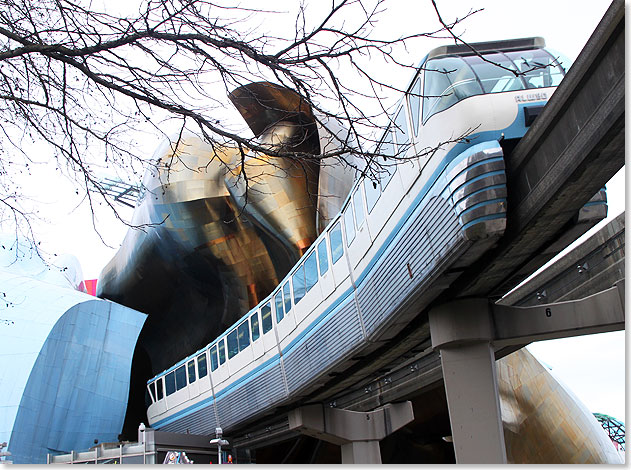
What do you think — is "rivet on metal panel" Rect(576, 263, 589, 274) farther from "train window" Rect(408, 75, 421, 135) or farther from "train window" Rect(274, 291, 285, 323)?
"train window" Rect(408, 75, 421, 135)

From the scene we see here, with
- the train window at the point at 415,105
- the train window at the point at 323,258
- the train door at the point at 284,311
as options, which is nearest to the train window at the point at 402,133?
the train window at the point at 415,105

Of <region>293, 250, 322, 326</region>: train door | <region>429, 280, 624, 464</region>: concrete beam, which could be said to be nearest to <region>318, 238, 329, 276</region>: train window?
<region>293, 250, 322, 326</region>: train door

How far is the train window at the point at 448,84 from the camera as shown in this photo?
27.2ft

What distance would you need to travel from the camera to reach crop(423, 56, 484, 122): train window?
27.2ft

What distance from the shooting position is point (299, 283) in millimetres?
15461

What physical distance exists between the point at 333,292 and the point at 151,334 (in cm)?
3295

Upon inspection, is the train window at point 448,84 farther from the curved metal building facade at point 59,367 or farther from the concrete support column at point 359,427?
the curved metal building facade at point 59,367

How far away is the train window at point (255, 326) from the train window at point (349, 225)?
22.6ft

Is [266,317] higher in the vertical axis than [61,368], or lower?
lower

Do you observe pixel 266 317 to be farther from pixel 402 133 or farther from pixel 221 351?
pixel 402 133

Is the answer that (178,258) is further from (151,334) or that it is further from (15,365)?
(15,365)

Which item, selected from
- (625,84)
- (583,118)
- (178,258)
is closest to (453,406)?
(583,118)

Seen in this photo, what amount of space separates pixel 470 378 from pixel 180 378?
18169mm

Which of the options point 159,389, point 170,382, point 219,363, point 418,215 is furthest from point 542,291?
point 159,389
